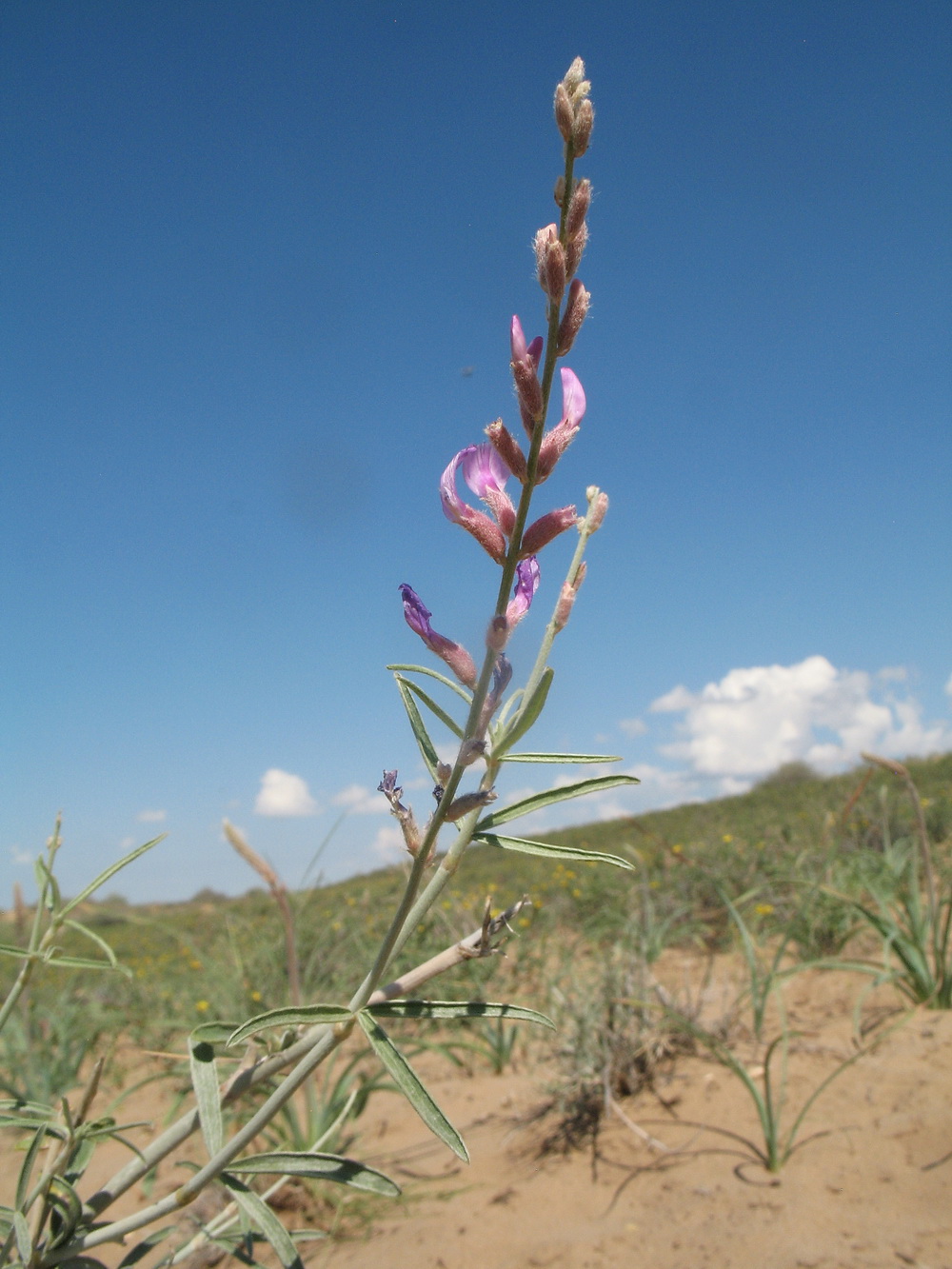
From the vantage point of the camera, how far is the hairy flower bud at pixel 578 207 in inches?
31.9

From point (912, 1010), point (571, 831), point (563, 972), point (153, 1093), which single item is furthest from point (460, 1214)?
point (571, 831)

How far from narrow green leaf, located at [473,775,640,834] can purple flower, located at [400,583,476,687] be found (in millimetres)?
162

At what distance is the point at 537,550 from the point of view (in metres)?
0.84

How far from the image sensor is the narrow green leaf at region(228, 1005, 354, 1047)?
2.92ft

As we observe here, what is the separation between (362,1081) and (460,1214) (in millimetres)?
661

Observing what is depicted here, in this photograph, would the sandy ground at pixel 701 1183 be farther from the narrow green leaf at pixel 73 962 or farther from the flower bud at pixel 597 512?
the flower bud at pixel 597 512

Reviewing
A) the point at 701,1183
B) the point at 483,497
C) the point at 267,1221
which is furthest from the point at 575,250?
the point at 701,1183

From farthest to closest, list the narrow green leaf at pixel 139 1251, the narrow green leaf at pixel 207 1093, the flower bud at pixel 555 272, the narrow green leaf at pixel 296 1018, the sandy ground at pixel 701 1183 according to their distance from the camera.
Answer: the sandy ground at pixel 701 1183 < the narrow green leaf at pixel 139 1251 < the narrow green leaf at pixel 207 1093 < the narrow green leaf at pixel 296 1018 < the flower bud at pixel 555 272

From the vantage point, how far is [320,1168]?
1105 mm

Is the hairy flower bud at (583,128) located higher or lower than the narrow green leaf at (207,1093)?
higher

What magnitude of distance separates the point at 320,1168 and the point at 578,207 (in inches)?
48.3

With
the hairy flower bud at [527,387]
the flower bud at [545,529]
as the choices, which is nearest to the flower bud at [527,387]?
the hairy flower bud at [527,387]

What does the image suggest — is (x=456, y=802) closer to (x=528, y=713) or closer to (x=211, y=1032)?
(x=528, y=713)

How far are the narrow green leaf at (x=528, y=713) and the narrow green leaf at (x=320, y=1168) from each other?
0.63 meters
